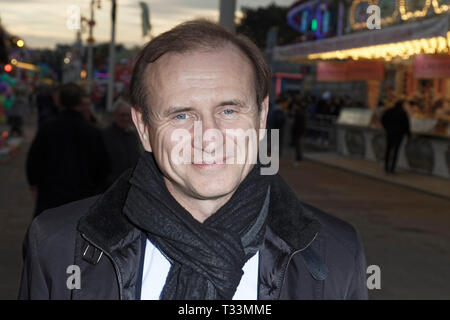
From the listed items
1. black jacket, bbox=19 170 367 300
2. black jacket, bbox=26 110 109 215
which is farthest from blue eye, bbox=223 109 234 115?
black jacket, bbox=26 110 109 215

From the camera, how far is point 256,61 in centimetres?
231

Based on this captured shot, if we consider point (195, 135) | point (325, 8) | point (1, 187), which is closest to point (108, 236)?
point (195, 135)

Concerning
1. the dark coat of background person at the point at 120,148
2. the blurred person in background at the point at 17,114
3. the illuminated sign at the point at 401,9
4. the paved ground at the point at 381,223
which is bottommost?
the paved ground at the point at 381,223

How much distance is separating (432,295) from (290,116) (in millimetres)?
22061

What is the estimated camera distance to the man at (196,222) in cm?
216

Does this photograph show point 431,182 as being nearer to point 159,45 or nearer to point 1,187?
point 1,187

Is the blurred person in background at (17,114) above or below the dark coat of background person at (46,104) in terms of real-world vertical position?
below

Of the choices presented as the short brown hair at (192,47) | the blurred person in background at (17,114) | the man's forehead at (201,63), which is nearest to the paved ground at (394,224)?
the short brown hair at (192,47)

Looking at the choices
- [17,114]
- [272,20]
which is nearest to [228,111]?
[17,114]

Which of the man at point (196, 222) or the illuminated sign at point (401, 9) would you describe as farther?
the illuminated sign at point (401, 9)

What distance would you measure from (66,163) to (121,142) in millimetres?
725

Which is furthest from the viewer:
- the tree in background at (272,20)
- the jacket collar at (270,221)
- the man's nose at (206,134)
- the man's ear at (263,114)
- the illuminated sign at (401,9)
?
the tree in background at (272,20)

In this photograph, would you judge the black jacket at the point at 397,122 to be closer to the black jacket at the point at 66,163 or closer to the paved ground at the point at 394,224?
the paved ground at the point at 394,224

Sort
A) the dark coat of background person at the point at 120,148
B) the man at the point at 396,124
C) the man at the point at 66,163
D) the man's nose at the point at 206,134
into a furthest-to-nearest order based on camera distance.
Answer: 1. the man at the point at 396,124
2. the dark coat of background person at the point at 120,148
3. the man at the point at 66,163
4. the man's nose at the point at 206,134
